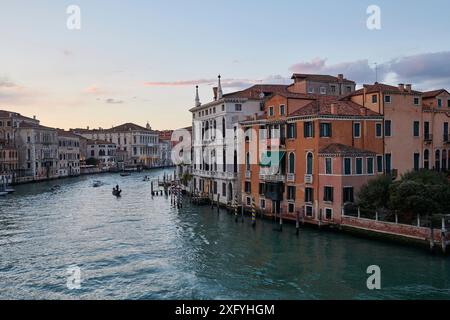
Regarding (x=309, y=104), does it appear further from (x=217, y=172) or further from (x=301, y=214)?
(x=217, y=172)

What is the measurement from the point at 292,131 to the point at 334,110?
2.12m

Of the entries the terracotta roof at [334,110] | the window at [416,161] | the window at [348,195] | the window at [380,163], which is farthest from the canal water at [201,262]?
the window at [416,161]

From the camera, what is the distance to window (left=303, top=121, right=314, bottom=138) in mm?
20000

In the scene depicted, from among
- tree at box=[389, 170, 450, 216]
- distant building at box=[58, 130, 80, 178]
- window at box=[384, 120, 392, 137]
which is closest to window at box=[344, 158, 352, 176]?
tree at box=[389, 170, 450, 216]

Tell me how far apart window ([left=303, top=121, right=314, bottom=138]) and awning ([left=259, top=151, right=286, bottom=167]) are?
5.56ft

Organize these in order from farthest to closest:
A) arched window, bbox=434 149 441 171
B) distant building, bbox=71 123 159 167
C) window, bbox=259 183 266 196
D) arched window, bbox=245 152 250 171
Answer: distant building, bbox=71 123 159 167 < arched window, bbox=245 152 250 171 < arched window, bbox=434 149 441 171 < window, bbox=259 183 266 196

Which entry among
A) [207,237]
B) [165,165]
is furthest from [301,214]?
[165,165]

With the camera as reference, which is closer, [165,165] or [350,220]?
[350,220]

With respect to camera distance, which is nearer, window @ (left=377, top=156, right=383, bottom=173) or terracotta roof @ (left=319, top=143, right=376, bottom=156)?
terracotta roof @ (left=319, top=143, right=376, bottom=156)

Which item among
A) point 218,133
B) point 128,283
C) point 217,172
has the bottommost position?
point 128,283

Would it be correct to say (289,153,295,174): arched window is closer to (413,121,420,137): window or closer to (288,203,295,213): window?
(288,203,295,213): window

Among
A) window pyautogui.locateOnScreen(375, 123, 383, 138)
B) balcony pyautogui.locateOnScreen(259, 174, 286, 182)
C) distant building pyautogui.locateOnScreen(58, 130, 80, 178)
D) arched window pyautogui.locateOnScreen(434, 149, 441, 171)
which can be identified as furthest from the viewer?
distant building pyautogui.locateOnScreen(58, 130, 80, 178)

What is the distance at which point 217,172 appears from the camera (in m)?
28.0

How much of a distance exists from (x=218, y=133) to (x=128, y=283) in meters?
16.8
